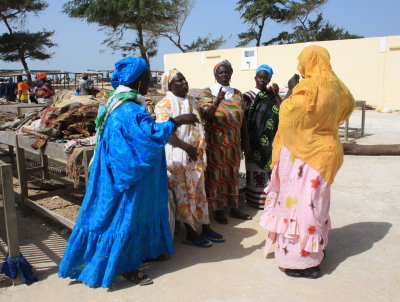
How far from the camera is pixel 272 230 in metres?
3.21

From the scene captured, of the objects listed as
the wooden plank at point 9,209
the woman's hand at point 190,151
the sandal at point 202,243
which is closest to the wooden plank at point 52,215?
the wooden plank at point 9,209

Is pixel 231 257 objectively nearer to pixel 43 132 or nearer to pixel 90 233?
pixel 90 233

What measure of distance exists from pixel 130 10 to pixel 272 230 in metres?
29.7

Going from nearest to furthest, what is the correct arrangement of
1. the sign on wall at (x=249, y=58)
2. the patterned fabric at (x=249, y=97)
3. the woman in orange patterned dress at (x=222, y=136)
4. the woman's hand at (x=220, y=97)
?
the woman's hand at (x=220, y=97)
the woman in orange patterned dress at (x=222, y=136)
the patterned fabric at (x=249, y=97)
the sign on wall at (x=249, y=58)

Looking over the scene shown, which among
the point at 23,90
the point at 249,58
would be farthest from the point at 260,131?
the point at 249,58

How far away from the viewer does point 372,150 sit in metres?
7.52

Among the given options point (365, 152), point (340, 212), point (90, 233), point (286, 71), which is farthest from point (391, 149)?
point (286, 71)

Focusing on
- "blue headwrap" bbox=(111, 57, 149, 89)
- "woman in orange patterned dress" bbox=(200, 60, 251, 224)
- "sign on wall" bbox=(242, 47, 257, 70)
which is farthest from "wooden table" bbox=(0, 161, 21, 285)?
"sign on wall" bbox=(242, 47, 257, 70)

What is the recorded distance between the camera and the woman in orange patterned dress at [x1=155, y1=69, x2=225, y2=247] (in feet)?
11.7

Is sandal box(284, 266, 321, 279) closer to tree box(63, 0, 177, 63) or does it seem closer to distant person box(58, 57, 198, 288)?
distant person box(58, 57, 198, 288)

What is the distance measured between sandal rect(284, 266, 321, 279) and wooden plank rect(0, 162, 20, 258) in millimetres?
2174

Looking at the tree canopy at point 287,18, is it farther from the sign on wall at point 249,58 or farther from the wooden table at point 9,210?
the wooden table at point 9,210

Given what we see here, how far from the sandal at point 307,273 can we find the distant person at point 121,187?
3.71ft

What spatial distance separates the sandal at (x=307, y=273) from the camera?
3070 millimetres
